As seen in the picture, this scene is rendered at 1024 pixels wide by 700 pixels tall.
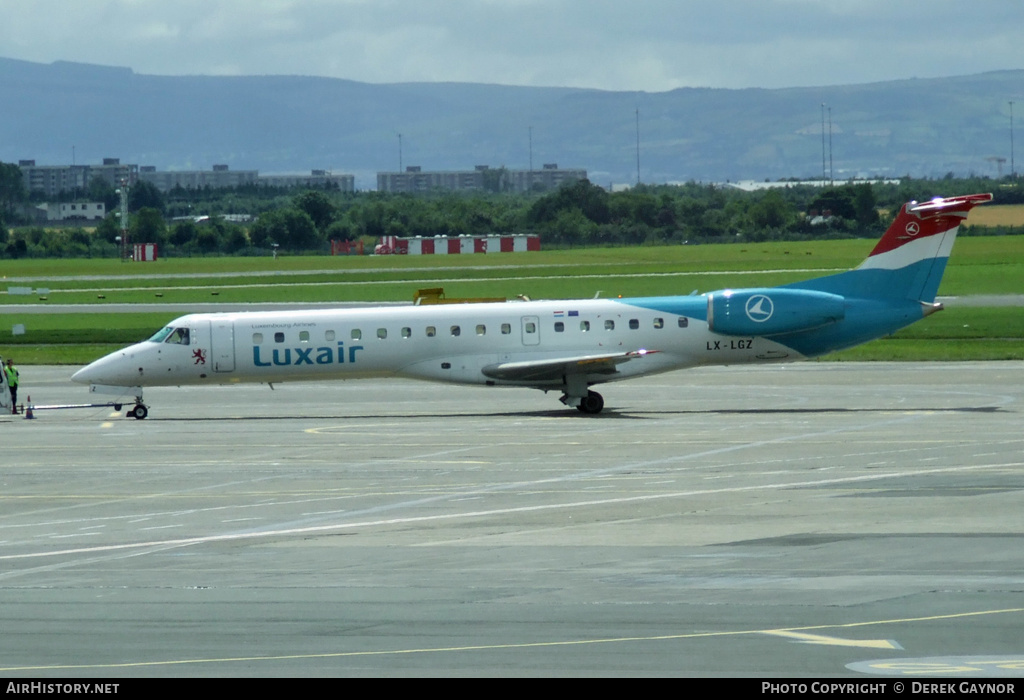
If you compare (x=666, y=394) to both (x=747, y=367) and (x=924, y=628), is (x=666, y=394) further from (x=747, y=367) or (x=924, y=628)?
(x=924, y=628)

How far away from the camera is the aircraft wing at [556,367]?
34.7 m

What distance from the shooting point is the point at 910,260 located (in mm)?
35688

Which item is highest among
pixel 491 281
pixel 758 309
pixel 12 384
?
pixel 758 309

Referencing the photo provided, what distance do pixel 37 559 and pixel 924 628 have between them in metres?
11.5

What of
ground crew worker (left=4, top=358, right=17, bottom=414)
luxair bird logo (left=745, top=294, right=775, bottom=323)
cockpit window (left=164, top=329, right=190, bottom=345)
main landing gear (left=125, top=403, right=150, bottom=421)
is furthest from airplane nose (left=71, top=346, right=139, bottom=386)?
luxair bird logo (left=745, top=294, right=775, bottom=323)

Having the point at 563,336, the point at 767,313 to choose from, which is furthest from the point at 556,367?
the point at 767,313

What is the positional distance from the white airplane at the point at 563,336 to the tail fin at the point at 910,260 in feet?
0.09

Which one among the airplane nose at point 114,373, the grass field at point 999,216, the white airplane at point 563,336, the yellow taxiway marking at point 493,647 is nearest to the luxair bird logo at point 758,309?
the white airplane at point 563,336

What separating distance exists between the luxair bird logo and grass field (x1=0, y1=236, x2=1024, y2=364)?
1540 centimetres

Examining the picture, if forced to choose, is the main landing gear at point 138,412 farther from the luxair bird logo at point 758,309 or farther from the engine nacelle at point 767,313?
the luxair bird logo at point 758,309

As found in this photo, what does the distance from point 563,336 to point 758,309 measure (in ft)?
17.1

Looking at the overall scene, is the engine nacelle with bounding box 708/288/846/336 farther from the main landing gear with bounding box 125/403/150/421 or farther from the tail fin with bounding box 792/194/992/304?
the main landing gear with bounding box 125/403/150/421

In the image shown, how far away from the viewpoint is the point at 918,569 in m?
16.2

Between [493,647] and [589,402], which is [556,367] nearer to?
[589,402]
